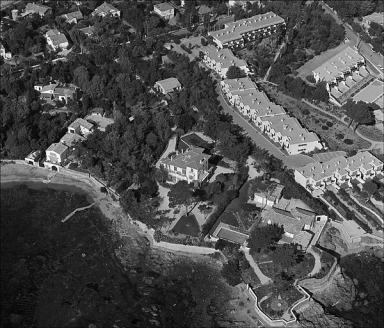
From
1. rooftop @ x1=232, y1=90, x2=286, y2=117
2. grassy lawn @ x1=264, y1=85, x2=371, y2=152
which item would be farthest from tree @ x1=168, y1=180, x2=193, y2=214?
grassy lawn @ x1=264, y1=85, x2=371, y2=152

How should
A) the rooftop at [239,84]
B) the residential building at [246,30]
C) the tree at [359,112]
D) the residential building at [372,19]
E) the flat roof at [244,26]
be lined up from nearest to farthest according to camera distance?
the tree at [359,112] < the rooftop at [239,84] < the residential building at [246,30] < the flat roof at [244,26] < the residential building at [372,19]

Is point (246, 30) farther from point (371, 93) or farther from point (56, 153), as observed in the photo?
point (56, 153)

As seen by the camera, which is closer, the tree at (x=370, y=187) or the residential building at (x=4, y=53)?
the tree at (x=370, y=187)

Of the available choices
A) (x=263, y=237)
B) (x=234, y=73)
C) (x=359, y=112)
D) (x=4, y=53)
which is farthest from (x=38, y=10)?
(x=263, y=237)

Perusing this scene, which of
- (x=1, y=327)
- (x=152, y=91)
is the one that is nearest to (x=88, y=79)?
(x=152, y=91)

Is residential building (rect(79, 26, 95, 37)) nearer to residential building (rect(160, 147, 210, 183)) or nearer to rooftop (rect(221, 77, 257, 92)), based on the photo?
rooftop (rect(221, 77, 257, 92))

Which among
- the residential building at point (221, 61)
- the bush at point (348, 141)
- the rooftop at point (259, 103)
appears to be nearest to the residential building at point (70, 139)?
the rooftop at point (259, 103)

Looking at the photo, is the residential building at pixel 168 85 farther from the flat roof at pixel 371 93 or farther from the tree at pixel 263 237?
the tree at pixel 263 237

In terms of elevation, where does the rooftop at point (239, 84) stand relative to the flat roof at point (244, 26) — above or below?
below
